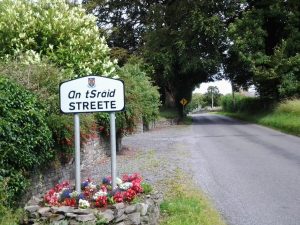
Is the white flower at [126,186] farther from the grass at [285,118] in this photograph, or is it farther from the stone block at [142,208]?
the grass at [285,118]

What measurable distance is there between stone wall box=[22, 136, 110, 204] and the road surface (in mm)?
2375

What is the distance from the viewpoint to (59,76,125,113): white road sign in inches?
290

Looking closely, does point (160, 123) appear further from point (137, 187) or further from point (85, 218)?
point (85, 218)

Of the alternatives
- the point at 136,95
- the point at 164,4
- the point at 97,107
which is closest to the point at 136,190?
the point at 97,107

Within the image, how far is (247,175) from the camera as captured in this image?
1134 cm

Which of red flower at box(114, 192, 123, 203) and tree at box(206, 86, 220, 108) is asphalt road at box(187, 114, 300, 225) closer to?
red flower at box(114, 192, 123, 203)

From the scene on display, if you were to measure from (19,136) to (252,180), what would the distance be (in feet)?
19.1

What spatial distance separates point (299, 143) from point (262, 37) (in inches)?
648

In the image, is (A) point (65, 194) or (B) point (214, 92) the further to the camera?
(B) point (214, 92)

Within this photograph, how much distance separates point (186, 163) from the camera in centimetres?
1370

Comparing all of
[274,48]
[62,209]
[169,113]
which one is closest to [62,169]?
[62,209]

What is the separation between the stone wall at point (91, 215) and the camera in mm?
6048

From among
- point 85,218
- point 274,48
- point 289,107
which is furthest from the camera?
point 274,48

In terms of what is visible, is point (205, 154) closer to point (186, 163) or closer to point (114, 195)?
point (186, 163)
